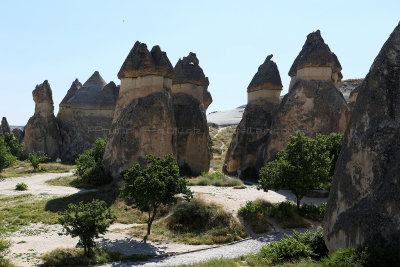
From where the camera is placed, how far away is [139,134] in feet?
56.5

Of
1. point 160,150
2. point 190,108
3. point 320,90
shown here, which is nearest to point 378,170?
point 160,150

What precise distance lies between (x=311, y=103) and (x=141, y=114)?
9122mm

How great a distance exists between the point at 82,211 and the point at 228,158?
14.8 meters

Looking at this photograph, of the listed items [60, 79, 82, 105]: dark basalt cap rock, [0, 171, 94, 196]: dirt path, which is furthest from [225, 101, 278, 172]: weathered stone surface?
[60, 79, 82, 105]: dark basalt cap rock

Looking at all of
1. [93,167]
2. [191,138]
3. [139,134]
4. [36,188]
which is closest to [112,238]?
[139,134]

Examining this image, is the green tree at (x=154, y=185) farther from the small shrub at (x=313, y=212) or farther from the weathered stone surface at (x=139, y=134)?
the weathered stone surface at (x=139, y=134)

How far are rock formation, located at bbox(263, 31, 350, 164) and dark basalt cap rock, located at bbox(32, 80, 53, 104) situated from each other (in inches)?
792

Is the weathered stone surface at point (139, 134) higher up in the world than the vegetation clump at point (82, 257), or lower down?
higher up

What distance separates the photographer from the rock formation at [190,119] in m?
20.5

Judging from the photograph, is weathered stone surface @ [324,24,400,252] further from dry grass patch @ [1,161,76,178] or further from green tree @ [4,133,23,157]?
green tree @ [4,133,23,157]

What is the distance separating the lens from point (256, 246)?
10.8 metres

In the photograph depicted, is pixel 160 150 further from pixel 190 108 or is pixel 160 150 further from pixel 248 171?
pixel 248 171

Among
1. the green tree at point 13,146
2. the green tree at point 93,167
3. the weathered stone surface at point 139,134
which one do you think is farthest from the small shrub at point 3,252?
the green tree at point 13,146

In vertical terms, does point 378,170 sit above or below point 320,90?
below
